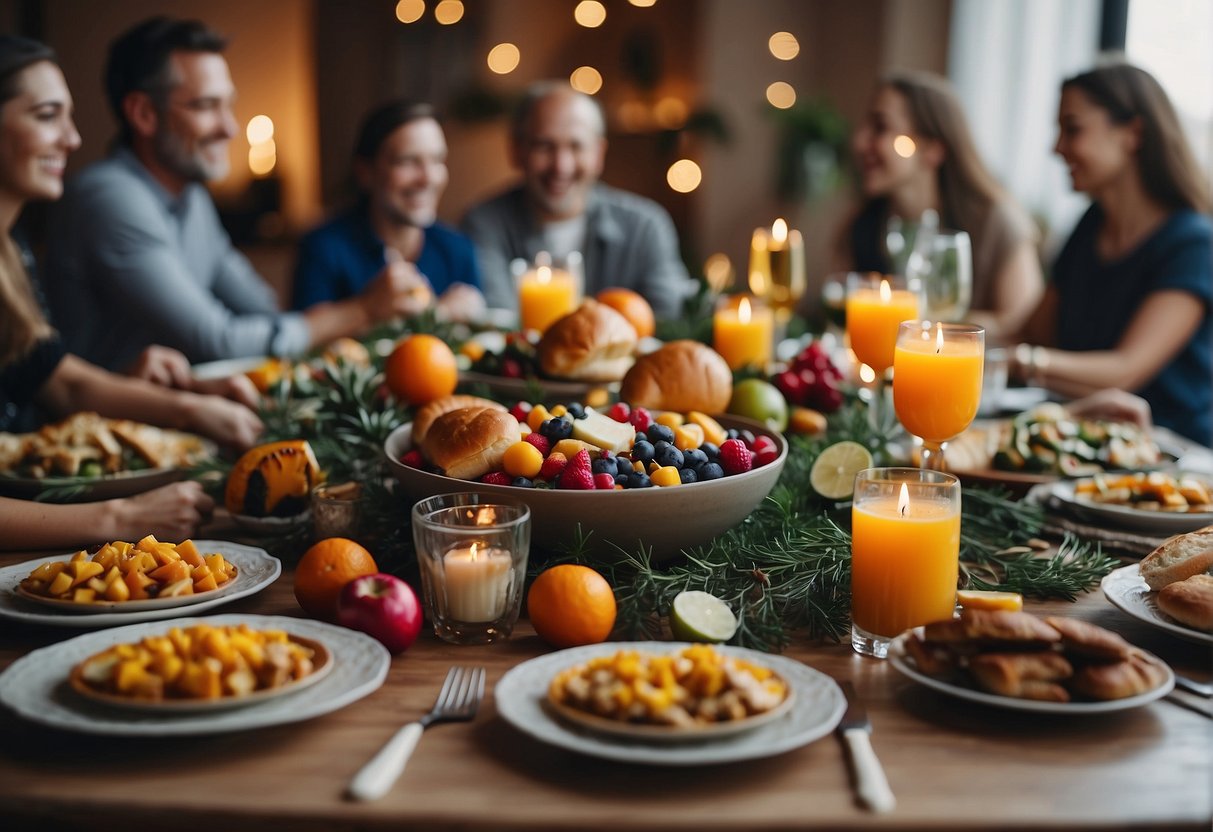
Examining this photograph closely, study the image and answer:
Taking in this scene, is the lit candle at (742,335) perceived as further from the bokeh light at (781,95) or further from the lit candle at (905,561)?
the bokeh light at (781,95)

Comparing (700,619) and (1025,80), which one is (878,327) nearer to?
(700,619)

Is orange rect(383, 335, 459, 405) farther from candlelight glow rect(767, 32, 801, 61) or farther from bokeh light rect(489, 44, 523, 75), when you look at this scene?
bokeh light rect(489, 44, 523, 75)

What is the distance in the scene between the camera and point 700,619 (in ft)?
3.69

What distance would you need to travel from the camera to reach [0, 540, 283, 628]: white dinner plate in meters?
1.13

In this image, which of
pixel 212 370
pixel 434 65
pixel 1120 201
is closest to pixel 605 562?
pixel 212 370

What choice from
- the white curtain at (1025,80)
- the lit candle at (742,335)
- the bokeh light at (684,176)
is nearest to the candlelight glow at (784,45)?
the bokeh light at (684,176)

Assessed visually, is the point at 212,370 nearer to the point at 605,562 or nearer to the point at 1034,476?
the point at 605,562

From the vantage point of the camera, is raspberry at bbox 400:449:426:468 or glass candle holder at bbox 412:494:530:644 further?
raspberry at bbox 400:449:426:468

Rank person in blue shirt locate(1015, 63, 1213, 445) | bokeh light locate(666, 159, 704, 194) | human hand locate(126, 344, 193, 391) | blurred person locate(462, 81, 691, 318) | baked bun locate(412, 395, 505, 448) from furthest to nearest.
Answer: bokeh light locate(666, 159, 704, 194) < blurred person locate(462, 81, 691, 318) < person in blue shirt locate(1015, 63, 1213, 445) < human hand locate(126, 344, 193, 391) < baked bun locate(412, 395, 505, 448)

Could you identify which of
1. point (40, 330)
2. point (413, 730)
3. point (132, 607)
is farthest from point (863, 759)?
point (40, 330)

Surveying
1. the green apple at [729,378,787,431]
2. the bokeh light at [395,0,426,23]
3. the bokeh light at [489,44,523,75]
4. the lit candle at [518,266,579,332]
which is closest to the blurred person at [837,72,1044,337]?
the lit candle at [518,266,579,332]

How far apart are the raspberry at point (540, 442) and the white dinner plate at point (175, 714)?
34cm

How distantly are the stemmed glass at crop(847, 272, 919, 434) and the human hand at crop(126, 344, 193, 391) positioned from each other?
130 centimetres

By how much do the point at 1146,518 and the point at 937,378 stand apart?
0.36 meters
